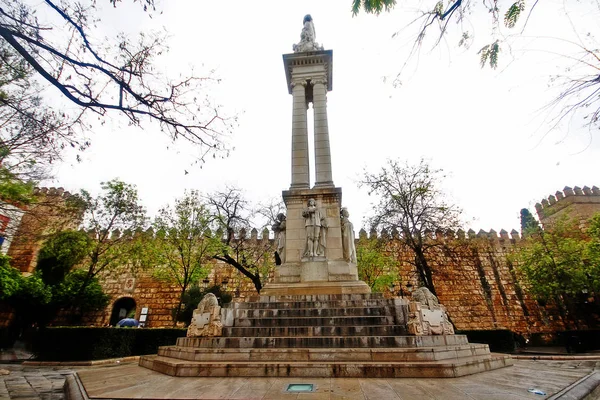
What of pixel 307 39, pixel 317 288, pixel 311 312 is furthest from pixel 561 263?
pixel 307 39

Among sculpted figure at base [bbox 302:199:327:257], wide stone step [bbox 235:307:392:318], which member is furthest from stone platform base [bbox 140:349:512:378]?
sculpted figure at base [bbox 302:199:327:257]

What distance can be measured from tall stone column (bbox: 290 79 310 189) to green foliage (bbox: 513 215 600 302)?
57.8 ft

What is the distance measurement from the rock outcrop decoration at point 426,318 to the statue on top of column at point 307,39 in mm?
10832

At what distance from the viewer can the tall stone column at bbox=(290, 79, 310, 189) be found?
11016 millimetres

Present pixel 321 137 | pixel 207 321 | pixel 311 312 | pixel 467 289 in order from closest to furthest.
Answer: pixel 207 321
pixel 311 312
pixel 321 137
pixel 467 289

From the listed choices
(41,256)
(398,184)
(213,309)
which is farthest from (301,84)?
(41,256)

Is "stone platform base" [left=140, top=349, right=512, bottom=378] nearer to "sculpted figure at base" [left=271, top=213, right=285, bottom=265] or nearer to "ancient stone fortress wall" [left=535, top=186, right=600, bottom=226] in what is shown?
"sculpted figure at base" [left=271, top=213, right=285, bottom=265]

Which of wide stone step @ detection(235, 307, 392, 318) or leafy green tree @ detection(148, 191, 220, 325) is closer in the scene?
wide stone step @ detection(235, 307, 392, 318)

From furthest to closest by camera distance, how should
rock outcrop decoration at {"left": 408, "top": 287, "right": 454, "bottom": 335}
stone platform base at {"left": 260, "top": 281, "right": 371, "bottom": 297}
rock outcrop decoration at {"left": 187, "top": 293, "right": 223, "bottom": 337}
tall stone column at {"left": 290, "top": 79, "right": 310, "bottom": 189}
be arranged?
tall stone column at {"left": 290, "top": 79, "right": 310, "bottom": 189} → stone platform base at {"left": 260, "top": 281, "right": 371, "bottom": 297} → rock outcrop decoration at {"left": 187, "top": 293, "right": 223, "bottom": 337} → rock outcrop decoration at {"left": 408, "top": 287, "right": 454, "bottom": 335}

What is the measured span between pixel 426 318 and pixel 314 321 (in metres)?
2.35

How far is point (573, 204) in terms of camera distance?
24.9m

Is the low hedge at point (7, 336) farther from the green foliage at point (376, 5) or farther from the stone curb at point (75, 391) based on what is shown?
the green foliage at point (376, 5)

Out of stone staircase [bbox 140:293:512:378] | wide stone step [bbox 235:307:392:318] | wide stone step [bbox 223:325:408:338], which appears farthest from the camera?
wide stone step [bbox 235:307:392:318]

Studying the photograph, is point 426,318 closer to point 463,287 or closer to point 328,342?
point 328,342
